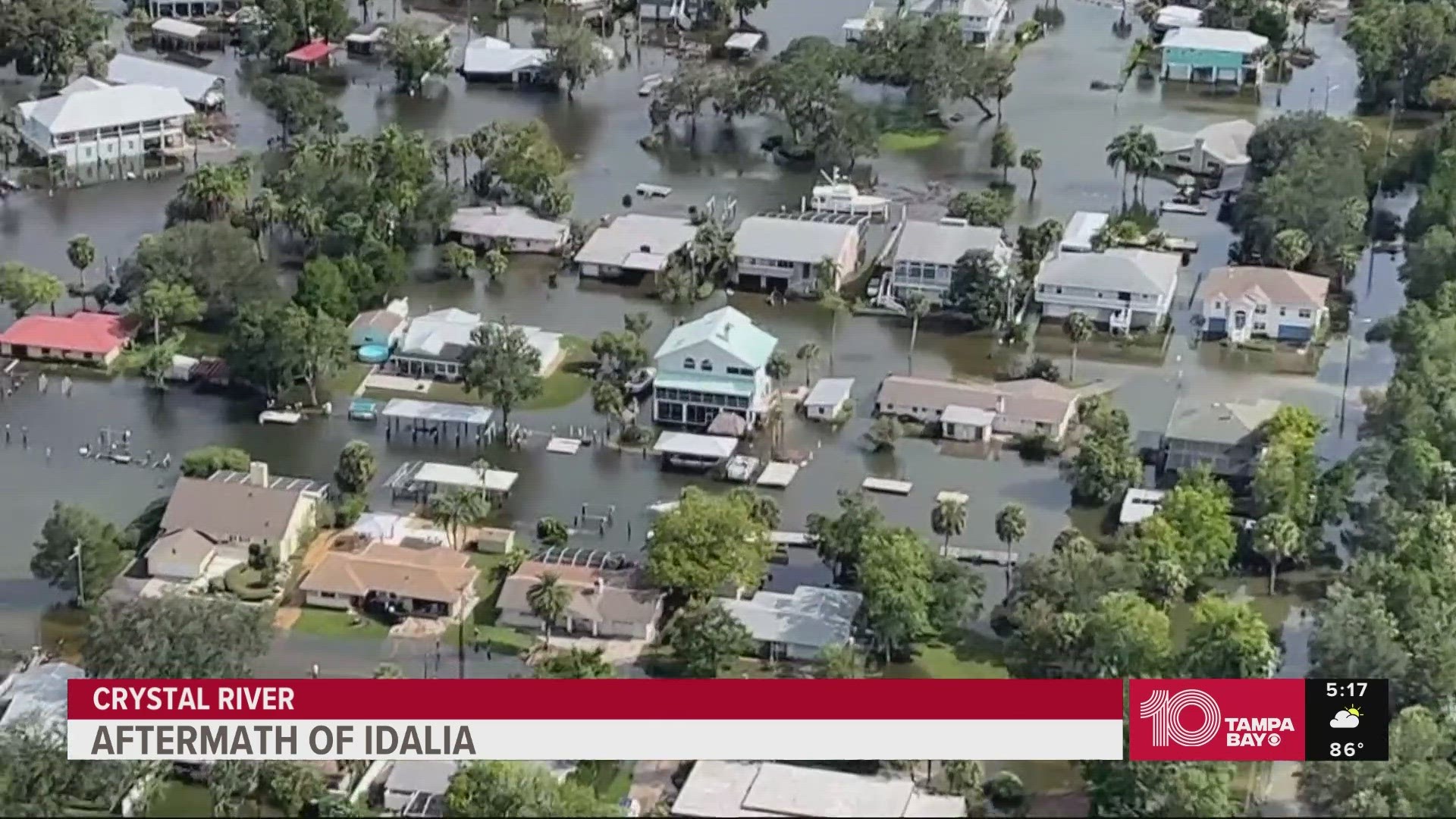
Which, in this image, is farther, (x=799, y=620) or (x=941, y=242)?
(x=941, y=242)

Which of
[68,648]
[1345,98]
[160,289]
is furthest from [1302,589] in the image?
[1345,98]

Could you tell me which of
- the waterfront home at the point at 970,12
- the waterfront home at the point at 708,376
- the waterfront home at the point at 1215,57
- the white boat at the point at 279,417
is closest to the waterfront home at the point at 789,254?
the waterfront home at the point at 708,376

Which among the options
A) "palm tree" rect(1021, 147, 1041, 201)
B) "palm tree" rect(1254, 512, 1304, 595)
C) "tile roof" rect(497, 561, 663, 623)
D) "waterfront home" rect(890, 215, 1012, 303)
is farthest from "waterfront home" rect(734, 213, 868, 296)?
"palm tree" rect(1254, 512, 1304, 595)

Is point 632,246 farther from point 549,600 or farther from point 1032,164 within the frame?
point 549,600

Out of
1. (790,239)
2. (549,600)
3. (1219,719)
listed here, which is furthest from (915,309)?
(1219,719)

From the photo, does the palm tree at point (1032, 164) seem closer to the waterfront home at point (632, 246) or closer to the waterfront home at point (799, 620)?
the waterfront home at point (632, 246)
